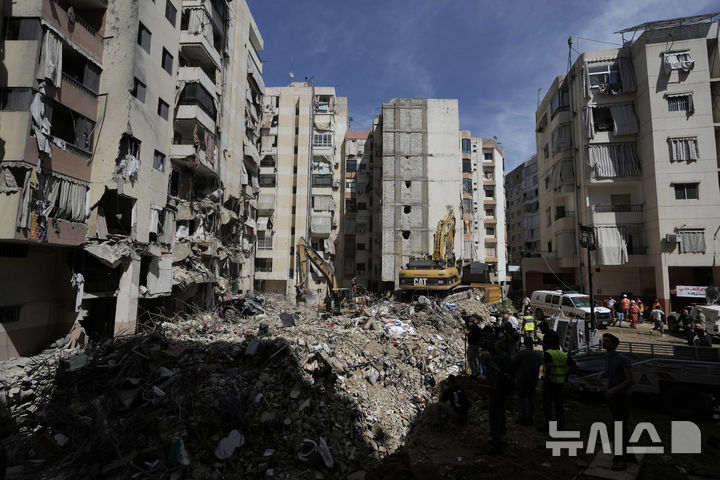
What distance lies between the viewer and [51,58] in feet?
40.7

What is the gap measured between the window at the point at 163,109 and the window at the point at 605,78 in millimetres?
27952

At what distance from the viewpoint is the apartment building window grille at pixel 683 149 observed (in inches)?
898

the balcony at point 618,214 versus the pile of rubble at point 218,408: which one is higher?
the balcony at point 618,214

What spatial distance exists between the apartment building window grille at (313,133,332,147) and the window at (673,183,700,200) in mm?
29335

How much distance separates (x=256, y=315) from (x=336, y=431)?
12.4 meters

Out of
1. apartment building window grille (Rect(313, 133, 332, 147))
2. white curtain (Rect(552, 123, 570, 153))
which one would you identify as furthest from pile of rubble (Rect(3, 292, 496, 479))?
apartment building window grille (Rect(313, 133, 332, 147))

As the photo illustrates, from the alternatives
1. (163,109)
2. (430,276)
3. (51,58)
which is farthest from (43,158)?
(430,276)

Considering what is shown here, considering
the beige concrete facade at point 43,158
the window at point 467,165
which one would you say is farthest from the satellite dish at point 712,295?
the beige concrete facade at point 43,158

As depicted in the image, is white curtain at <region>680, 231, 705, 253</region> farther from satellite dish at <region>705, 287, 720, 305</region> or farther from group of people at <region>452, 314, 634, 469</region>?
group of people at <region>452, 314, 634, 469</region>

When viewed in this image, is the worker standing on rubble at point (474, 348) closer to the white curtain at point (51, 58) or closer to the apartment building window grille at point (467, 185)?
the white curtain at point (51, 58)

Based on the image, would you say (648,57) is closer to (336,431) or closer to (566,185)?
(566,185)

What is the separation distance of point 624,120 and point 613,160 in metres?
2.80

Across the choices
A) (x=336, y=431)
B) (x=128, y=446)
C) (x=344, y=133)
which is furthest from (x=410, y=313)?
(x=344, y=133)

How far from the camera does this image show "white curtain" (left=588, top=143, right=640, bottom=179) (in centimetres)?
2472
